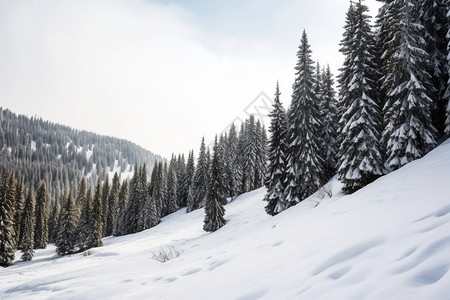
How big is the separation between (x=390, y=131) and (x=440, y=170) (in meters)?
7.57

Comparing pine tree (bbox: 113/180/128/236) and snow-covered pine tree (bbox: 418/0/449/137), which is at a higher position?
snow-covered pine tree (bbox: 418/0/449/137)

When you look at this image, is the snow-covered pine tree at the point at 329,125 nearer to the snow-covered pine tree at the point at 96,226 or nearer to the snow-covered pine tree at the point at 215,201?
the snow-covered pine tree at the point at 215,201

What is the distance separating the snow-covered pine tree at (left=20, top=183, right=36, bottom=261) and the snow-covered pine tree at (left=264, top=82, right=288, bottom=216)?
1859 inches

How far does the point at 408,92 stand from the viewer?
48.5 ft

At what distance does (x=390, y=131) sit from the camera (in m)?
15.8

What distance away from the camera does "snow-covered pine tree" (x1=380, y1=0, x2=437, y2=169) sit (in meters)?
14.3

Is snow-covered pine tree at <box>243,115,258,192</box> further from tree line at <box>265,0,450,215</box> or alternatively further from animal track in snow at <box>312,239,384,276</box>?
animal track in snow at <box>312,239,384,276</box>

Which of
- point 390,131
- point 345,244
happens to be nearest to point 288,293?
point 345,244

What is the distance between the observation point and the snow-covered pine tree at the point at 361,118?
16500mm

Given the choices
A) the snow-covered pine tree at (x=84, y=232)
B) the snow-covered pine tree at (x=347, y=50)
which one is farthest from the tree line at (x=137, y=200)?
the snow-covered pine tree at (x=347, y=50)

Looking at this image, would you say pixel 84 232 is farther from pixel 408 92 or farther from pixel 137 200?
pixel 408 92

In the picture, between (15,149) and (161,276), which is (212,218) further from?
(15,149)

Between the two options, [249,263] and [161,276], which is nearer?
[249,263]

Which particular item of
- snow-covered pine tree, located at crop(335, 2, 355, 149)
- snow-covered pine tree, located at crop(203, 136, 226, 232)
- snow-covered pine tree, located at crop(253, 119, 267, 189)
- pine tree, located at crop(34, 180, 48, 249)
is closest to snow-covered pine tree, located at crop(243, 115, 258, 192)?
snow-covered pine tree, located at crop(253, 119, 267, 189)
